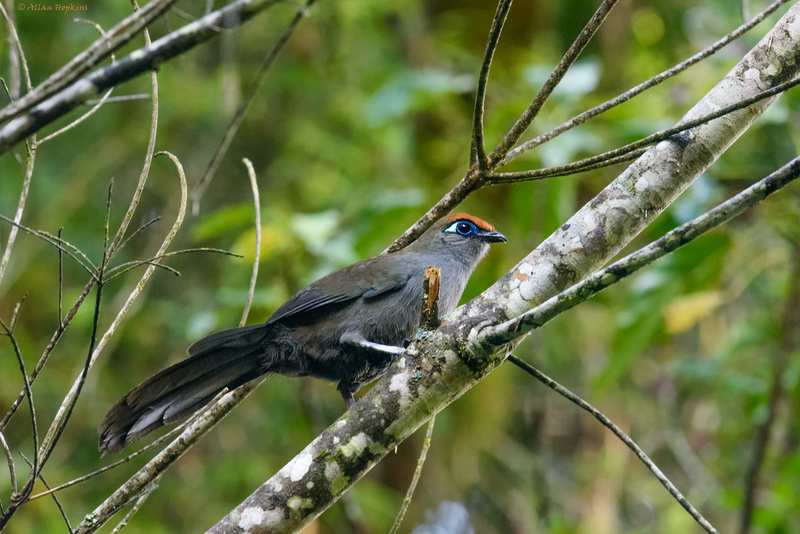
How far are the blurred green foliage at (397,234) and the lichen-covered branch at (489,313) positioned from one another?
6.34 feet

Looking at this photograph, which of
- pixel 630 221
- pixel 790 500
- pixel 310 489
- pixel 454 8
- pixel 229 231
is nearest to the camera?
pixel 310 489

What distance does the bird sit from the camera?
3197mm

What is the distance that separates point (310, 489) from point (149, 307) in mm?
4619

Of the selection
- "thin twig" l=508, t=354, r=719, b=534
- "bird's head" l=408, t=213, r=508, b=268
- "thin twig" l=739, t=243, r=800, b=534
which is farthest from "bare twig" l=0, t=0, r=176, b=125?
"thin twig" l=739, t=243, r=800, b=534

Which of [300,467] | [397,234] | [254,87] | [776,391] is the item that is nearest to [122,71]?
[254,87]

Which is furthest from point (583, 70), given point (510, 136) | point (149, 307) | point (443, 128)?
point (149, 307)

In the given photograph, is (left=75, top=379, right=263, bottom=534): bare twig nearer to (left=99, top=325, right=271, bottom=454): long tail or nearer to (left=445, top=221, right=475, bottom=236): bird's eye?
(left=99, top=325, right=271, bottom=454): long tail

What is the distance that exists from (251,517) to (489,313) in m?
0.98

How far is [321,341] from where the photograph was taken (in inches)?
145

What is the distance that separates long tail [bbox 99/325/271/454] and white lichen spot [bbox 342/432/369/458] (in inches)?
44.0

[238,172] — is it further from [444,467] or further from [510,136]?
[510,136]

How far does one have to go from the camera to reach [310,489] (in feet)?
7.17
